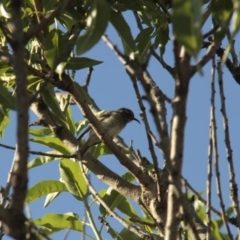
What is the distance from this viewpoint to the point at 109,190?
15.7ft

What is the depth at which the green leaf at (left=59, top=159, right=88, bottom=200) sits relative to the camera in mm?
4492

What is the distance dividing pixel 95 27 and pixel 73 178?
2.05 metres

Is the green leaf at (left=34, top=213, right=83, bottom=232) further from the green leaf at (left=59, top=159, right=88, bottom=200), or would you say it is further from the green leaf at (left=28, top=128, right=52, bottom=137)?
the green leaf at (left=28, top=128, right=52, bottom=137)

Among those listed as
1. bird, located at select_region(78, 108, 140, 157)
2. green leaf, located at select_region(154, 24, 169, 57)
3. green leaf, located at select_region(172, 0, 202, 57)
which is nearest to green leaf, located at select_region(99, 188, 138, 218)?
green leaf, located at select_region(154, 24, 169, 57)

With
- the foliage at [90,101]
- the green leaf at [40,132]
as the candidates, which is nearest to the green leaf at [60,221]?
the foliage at [90,101]

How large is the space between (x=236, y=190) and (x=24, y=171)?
1.59 m

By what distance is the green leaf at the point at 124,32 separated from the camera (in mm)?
3334

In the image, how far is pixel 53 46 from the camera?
12.9 feet

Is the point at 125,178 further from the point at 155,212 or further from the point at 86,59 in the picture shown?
the point at 86,59

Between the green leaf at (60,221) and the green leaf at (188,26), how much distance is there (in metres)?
2.78

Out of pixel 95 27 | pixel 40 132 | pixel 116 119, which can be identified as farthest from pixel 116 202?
pixel 116 119

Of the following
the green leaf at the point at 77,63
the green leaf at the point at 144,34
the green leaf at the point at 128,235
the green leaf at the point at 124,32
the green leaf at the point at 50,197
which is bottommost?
the green leaf at the point at 128,235

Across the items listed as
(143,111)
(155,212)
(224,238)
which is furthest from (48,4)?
(224,238)

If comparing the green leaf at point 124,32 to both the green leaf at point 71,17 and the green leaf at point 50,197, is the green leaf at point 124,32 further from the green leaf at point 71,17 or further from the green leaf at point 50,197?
the green leaf at point 50,197
